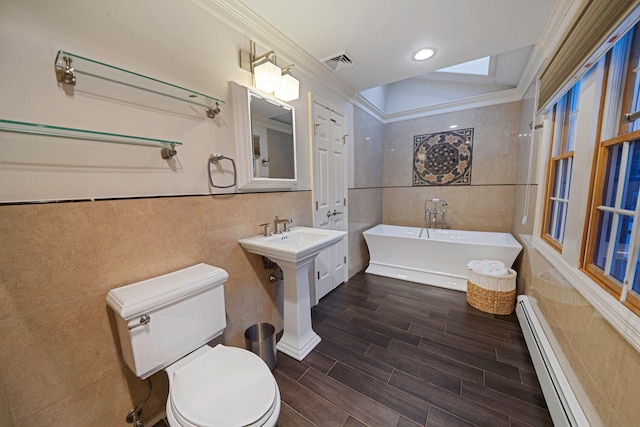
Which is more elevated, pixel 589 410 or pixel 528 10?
pixel 528 10

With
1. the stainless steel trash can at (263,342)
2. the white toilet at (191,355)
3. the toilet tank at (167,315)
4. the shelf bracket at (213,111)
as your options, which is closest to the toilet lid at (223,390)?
the white toilet at (191,355)

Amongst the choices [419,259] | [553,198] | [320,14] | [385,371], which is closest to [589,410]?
[385,371]

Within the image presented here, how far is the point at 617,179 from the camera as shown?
109cm

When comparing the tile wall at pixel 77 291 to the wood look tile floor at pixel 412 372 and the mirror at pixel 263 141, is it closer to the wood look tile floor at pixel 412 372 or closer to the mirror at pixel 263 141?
the mirror at pixel 263 141

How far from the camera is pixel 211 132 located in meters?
1.47

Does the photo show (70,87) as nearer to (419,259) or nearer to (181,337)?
(181,337)

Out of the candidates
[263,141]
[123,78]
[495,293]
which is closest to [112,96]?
[123,78]

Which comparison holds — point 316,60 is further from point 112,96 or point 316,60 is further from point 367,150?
point 112,96

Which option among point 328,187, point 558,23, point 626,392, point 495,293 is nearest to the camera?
point 626,392

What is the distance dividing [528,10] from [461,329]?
8.37 feet

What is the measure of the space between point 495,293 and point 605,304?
1498 millimetres

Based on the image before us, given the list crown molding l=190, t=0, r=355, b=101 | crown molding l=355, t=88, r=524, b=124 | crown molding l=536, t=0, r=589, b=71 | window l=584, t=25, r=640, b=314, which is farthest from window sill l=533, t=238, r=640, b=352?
crown molding l=355, t=88, r=524, b=124

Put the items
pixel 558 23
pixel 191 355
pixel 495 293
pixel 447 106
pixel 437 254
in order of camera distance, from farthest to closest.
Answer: pixel 447 106
pixel 437 254
pixel 495 293
pixel 558 23
pixel 191 355

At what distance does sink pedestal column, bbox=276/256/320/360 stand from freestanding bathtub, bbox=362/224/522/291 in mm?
1722
